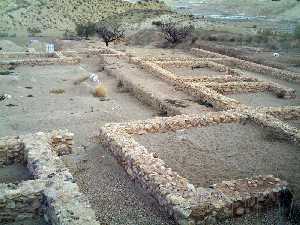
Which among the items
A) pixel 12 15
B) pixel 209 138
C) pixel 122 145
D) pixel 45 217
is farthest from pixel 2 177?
pixel 12 15

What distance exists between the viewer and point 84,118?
13.3 meters

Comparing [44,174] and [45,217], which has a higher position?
[44,174]

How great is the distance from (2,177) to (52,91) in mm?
8067

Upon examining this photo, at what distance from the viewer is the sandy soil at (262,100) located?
14.5 m

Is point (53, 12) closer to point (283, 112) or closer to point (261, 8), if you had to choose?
point (261, 8)

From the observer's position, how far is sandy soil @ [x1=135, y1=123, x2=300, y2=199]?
28.3ft

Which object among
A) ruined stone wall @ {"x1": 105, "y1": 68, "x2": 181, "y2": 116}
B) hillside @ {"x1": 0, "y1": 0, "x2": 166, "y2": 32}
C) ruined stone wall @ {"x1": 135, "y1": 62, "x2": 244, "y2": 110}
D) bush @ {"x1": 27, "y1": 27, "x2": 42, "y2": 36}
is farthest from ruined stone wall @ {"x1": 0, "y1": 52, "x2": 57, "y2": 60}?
hillside @ {"x1": 0, "y1": 0, "x2": 166, "y2": 32}

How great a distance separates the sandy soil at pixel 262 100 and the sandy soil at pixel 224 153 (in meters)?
3.02

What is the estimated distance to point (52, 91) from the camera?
16.2 meters

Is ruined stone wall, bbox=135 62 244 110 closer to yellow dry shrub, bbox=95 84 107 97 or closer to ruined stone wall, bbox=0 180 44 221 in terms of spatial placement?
yellow dry shrub, bbox=95 84 107 97

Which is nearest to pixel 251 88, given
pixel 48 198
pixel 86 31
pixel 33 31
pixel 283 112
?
pixel 283 112

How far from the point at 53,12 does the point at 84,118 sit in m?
32.7

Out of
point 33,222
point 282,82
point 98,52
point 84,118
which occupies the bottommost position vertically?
point 84,118

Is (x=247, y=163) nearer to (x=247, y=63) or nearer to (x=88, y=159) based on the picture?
(x=88, y=159)
